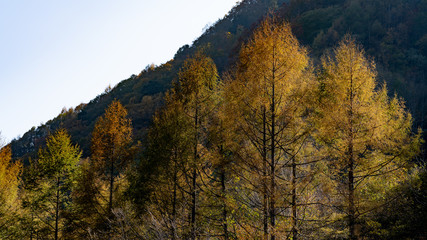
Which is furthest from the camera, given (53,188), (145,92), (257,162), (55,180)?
(145,92)

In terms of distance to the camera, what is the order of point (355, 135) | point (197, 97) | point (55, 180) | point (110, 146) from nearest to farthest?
point (355, 135) → point (197, 97) → point (110, 146) → point (55, 180)

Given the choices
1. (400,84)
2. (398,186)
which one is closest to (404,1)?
(400,84)

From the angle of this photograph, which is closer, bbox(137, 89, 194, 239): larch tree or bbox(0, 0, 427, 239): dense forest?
bbox(0, 0, 427, 239): dense forest

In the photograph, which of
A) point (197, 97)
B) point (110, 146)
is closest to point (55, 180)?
point (110, 146)

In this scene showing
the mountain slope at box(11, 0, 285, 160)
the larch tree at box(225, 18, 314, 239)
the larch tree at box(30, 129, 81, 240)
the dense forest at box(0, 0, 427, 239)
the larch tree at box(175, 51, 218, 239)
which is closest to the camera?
the larch tree at box(225, 18, 314, 239)

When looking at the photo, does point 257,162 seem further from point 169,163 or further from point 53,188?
point 53,188

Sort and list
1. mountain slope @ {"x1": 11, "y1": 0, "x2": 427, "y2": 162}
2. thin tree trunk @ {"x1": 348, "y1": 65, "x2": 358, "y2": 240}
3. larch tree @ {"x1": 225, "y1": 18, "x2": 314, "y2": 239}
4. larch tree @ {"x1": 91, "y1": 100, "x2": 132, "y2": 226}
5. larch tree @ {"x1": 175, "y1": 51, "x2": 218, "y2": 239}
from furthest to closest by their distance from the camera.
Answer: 1. mountain slope @ {"x1": 11, "y1": 0, "x2": 427, "y2": 162}
2. larch tree @ {"x1": 91, "y1": 100, "x2": 132, "y2": 226}
3. larch tree @ {"x1": 175, "y1": 51, "x2": 218, "y2": 239}
4. thin tree trunk @ {"x1": 348, "y1": 65, "x2": 358, "y2": 240}
5. larch tree @ {"x1": 225, "y1": 18, "x2": 314, "y2": 239}

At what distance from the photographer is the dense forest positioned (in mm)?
7188

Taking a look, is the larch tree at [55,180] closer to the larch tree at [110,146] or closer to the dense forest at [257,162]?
the dense forest at [257,162]

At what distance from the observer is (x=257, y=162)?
280 inches

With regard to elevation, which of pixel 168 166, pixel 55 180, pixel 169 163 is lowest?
pixel 168 166

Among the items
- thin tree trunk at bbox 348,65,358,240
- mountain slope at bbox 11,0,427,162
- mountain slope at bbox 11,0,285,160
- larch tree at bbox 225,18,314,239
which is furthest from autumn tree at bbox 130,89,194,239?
mountain slope at bbox 11,0,285,160

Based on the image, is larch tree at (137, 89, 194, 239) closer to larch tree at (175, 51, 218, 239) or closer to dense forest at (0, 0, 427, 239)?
dense forest at (0, 0, 427, 239)

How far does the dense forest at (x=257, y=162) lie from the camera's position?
23.6 feet
